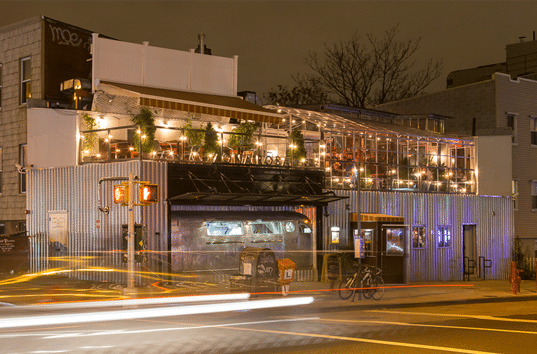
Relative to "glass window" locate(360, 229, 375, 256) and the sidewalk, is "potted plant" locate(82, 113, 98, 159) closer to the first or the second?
the sidewalk

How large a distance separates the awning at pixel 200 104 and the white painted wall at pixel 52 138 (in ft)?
6.49

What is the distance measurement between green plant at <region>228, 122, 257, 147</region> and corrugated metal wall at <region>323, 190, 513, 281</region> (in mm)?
4184

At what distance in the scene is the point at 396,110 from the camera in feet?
141

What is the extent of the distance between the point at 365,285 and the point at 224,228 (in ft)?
17.0

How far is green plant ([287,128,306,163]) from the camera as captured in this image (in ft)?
80.3

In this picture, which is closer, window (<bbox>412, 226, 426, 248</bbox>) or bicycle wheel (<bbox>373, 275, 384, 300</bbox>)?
bicycle wheel (<bbox>373, 275, 384, 300</bbox>)

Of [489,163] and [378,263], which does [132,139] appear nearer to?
[378,263]

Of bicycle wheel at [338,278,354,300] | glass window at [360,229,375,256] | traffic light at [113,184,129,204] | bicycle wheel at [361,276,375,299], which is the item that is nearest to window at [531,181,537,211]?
glass window at [360,229,375,256]

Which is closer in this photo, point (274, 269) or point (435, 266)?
point (274, 269)

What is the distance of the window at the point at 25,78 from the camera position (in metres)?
25.9

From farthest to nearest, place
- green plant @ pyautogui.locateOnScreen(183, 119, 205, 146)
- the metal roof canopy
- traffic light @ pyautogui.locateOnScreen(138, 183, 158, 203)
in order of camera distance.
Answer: the metal roof canopy → green plant @ pyautogui.locateOnScreen(183, 119, 205, 146) → traffic light @ pyautogui.locateOnScreen(138, 183, 158, 203)

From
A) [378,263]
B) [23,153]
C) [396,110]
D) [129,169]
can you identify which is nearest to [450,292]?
[378,263]

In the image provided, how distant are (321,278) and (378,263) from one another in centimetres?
239

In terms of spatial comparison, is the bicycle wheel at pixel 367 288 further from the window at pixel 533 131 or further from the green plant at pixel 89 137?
the window at pixel 533 131
